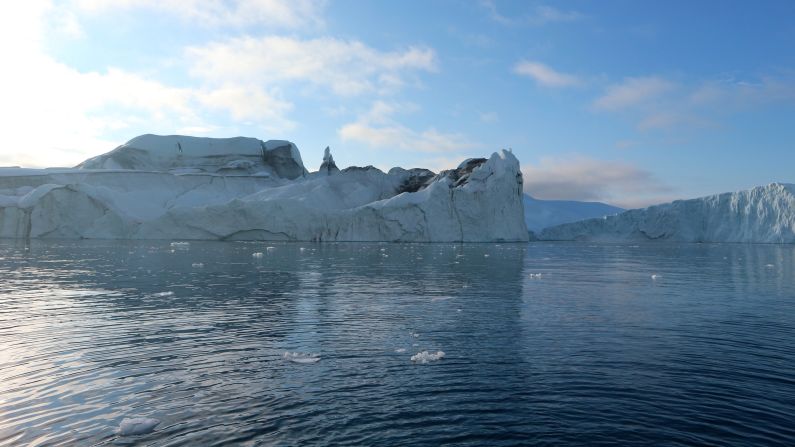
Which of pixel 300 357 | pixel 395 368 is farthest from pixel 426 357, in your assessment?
pixel 300 357

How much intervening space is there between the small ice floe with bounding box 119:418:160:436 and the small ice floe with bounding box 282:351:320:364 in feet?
8.51

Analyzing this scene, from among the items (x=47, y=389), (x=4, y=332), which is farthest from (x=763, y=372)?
(x=4, y=332)

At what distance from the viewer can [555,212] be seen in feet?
503

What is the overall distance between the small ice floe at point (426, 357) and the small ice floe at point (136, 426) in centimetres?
367

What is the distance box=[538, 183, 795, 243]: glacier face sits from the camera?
69.0 metres

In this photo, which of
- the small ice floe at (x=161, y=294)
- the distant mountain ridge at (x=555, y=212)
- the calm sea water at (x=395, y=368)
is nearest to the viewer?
the calm sea water at (x=395, y=368)

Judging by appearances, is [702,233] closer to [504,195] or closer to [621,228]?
[621,228]

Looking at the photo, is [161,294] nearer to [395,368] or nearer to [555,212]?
[395,368]

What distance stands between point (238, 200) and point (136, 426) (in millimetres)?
51875

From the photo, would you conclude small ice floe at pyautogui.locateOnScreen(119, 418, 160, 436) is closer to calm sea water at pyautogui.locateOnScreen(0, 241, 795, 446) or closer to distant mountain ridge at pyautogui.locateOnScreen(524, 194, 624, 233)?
calm sea water at pyautogui.locateOnScreen(0, 241, 795, 446)

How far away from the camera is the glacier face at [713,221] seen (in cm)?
6900

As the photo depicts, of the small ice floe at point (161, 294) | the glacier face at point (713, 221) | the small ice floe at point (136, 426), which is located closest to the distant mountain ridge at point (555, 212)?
the glacier face at point (713, 221)

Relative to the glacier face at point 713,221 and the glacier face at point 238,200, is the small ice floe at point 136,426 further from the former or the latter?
the glacier face at point 713,221

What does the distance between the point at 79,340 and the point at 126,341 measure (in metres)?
0.78
